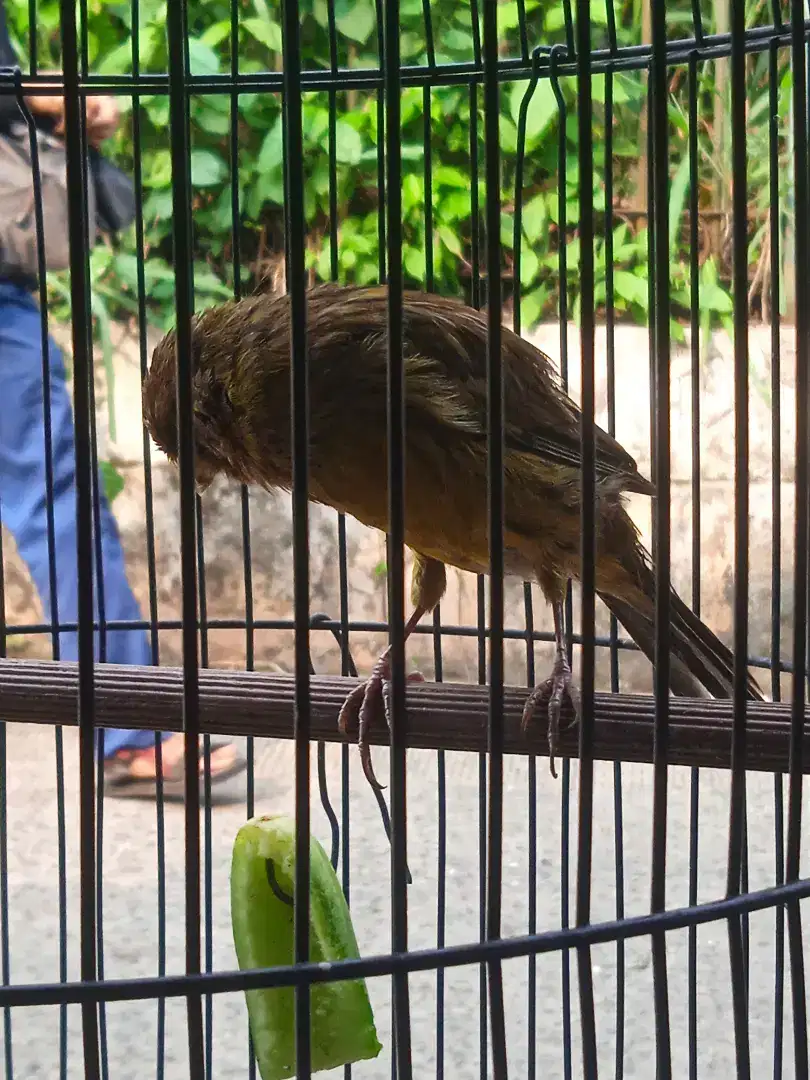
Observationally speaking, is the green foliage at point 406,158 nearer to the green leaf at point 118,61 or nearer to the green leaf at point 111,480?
the green leaf at point 118,61

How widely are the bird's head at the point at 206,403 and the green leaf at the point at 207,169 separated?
167 cm

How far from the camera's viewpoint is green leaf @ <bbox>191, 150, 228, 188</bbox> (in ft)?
9.45

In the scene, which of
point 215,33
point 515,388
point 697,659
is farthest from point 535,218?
point 697,659

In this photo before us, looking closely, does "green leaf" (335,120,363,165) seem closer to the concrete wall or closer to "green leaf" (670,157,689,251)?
the concrete wall

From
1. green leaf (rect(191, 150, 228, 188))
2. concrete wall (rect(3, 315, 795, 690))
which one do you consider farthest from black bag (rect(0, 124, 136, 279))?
concrete wall (rect(3, 315, 795, 690))

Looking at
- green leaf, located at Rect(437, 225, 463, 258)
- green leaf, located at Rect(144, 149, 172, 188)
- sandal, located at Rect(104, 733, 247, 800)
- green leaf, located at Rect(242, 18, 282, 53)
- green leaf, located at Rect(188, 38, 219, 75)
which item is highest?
green leaf, located at Rect(242, 18, 282, 53)

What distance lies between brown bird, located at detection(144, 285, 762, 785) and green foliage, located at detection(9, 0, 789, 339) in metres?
1.51

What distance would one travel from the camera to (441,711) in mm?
1018

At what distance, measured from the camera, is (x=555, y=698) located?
3.86ft

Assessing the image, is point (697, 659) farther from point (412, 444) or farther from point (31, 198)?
point (31, 198)

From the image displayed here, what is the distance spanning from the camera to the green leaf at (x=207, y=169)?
2879 millimetres

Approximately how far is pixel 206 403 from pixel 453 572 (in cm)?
146

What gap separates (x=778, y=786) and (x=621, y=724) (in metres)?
0.57

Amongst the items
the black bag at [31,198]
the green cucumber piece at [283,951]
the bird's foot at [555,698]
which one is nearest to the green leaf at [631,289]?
the black bag at [31,198]
